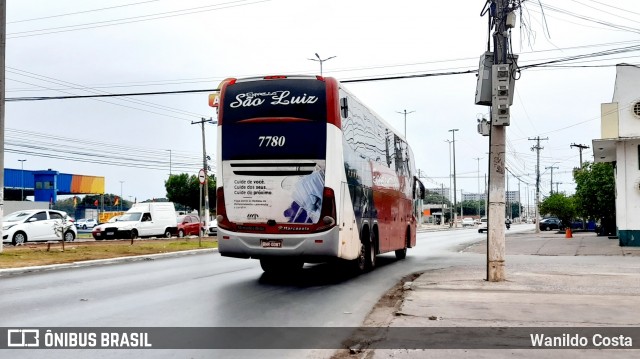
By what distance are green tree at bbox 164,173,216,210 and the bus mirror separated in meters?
60.4

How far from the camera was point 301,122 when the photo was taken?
40.7 feet

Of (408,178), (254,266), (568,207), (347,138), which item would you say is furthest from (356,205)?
(568,207)

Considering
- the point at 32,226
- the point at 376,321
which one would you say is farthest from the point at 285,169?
the point at 32,226

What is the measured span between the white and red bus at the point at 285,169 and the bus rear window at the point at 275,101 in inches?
0.8

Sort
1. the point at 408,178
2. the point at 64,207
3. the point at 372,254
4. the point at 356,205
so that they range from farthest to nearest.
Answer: the point at 64,207 < the point at 408,178 < the point at 372,254 < the point at 356,205

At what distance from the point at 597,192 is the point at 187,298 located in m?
34.5

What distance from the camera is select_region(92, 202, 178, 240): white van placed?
33719 mm

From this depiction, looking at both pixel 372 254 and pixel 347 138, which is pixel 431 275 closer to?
pixel 372 254

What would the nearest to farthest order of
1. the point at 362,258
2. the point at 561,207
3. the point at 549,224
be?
the point at 362,258 → the point at 561,207 → the point at 549,224

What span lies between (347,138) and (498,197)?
3.35 metres

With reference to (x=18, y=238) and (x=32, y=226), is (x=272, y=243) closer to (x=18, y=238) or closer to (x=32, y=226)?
(x=18, y=238)

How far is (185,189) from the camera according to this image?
73.5 metres

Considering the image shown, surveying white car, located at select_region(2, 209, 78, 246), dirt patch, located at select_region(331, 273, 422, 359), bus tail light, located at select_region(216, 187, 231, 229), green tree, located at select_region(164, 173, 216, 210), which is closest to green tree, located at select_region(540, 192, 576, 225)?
green tree, located at select_region(164, 173, 216, 210)

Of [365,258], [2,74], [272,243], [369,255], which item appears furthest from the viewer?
[2,74]
